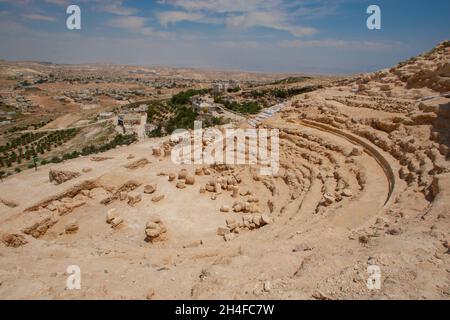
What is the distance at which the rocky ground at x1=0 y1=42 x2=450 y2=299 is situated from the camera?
5.53 metres

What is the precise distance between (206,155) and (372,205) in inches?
374

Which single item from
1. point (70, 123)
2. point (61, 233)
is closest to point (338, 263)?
point (61, 233)

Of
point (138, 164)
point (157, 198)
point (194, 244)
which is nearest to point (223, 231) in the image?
point (194, 244)

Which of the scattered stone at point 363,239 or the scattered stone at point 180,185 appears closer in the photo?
the scattered stone at point 363,239

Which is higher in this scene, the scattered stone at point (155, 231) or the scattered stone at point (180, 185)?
the scattered stone at point (180, 185)

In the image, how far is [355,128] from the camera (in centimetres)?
1459

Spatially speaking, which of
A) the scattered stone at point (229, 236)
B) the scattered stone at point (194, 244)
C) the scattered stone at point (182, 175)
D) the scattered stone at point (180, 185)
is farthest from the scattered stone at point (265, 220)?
the scattered stone at point (182, 175)

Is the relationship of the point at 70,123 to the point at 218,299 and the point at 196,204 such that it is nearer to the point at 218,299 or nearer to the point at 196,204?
the point at 196,204

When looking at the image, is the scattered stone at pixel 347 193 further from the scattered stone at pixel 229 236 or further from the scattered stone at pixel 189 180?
the scattered stone at pixel 189 180

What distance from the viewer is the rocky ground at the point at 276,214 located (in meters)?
5.53

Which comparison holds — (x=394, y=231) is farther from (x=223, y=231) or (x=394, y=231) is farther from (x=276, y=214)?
(x=223, y=231)

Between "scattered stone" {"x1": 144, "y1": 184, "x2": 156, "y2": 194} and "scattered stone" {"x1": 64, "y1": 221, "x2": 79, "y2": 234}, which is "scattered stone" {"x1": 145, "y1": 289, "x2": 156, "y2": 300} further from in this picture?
"scattered stone" {"x1": 144, "y1": 184, "x2": 156, "y2": 194}

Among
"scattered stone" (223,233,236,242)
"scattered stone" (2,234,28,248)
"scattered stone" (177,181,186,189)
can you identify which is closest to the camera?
"scattered stone" (223,233,236,242)

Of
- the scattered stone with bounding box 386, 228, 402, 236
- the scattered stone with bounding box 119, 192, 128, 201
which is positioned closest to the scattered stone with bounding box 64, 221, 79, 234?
the scattered stone with bounding box 119, 192, 128, 201
